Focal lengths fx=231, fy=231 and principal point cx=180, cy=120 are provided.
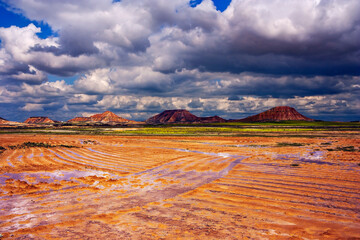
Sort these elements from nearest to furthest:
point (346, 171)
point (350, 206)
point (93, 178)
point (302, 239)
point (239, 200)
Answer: point (302, 239) < point (350, 206) < point (239, 200) < point (93, 178) < point (346, 171)

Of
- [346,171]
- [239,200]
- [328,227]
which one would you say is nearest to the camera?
[328,227]

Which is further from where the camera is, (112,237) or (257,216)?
(257,216)

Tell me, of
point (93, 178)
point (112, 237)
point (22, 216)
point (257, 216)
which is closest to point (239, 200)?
point (257, 216)

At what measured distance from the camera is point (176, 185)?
13969 millimetres

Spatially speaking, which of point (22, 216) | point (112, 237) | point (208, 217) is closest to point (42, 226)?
point (22, 216)

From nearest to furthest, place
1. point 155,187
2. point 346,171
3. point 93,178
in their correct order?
point 155,187 < point 93,178 < point 346,171

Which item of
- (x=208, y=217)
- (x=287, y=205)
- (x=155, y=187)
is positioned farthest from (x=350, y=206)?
(x=155, y=187)

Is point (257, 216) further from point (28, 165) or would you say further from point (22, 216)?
point (28, 165)

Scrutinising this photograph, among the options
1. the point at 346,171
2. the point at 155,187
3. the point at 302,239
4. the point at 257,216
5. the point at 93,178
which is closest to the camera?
the point at 302,239

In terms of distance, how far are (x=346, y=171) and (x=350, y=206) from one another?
28.5 feet

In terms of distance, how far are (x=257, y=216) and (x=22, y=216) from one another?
9.00 m

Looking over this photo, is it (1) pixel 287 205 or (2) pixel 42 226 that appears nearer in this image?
(2) pixel 42 226

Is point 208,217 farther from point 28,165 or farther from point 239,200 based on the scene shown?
point 28,165

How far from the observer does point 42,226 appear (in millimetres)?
7895
